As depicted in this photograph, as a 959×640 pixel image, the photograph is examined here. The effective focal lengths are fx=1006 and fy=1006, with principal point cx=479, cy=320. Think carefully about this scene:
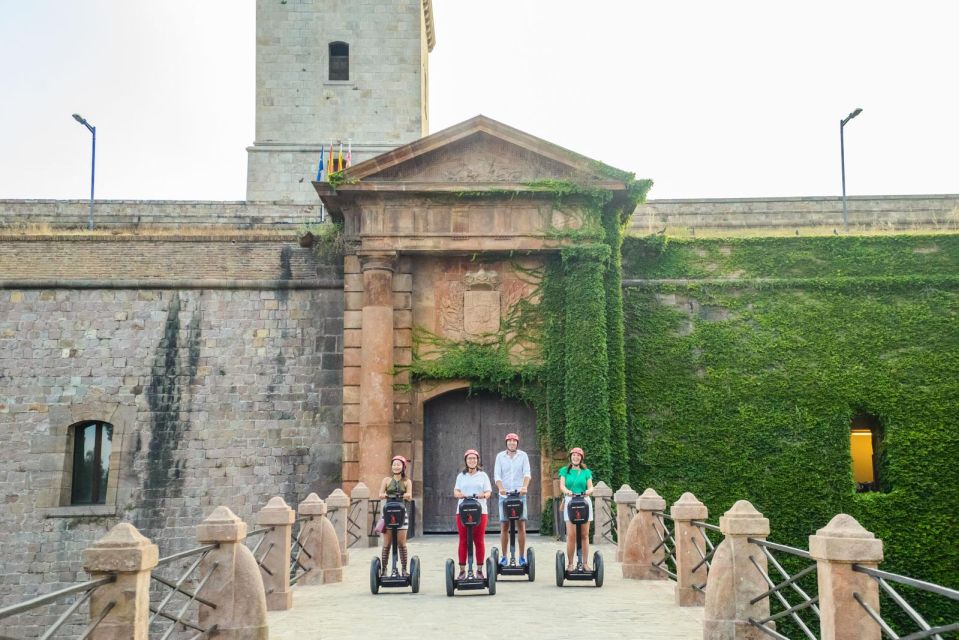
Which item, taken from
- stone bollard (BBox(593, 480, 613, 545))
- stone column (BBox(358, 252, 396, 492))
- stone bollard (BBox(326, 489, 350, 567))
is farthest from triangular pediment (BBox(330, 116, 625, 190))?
stone bollard (BBox(326, 489, 350, 567))

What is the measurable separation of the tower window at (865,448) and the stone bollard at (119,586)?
1888 centimetres

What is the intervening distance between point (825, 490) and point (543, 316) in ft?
23.6

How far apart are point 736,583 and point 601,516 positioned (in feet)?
28.7

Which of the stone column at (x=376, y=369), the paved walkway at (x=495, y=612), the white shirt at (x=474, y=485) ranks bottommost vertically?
the paved walkway at (x=495, y=612)

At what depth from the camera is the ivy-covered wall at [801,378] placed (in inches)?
856

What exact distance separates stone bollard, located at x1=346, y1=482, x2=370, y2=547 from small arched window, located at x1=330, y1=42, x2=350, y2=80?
1897 centimetres

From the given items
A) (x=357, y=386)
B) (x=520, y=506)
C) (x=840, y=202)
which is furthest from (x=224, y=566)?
(x=840, y=202)

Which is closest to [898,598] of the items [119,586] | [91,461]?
[119,586]

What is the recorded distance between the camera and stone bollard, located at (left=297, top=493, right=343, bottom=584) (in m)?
13.5

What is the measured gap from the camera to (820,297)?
2308 cm

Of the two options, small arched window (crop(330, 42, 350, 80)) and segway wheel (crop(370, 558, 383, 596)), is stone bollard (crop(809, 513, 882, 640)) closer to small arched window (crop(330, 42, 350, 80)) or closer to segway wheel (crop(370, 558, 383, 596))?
segway wheel (crop(370, 558, 383, 596))

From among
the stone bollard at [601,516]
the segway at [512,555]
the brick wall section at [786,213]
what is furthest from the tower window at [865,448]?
the segway at [512,555]

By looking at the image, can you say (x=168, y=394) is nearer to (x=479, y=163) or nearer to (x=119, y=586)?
(x=479, y=163)

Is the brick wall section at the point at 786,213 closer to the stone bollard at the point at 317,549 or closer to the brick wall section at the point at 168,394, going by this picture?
the brick wall section at the point at 168,394
